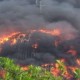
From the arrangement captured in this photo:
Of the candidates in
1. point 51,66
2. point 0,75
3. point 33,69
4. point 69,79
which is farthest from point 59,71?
point 0,75

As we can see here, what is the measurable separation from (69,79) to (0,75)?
59.8 meters

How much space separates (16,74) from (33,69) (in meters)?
12.4

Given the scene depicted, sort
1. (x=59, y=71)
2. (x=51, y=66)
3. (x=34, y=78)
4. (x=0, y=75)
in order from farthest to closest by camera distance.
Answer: (x=51, y=66) → (x=59, y=71) → (x=34, y=78) → (x=0, y=75)

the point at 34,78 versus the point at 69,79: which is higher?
the point at 34,78

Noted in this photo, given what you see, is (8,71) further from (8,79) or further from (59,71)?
(59,71)

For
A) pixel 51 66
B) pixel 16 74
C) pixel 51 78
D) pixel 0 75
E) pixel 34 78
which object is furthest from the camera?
pixel 51 66

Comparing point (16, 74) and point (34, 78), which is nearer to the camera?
A: point (16, 74)

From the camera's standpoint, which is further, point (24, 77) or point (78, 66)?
point (78, 66)

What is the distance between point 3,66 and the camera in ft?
319

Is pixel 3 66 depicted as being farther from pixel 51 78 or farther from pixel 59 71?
pixel 59 71

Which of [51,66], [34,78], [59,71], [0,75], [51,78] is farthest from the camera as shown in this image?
[51,66]

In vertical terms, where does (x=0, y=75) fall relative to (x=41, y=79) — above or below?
above

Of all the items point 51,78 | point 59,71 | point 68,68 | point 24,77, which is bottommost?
point 68,68

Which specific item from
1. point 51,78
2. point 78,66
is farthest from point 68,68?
point 51,78
